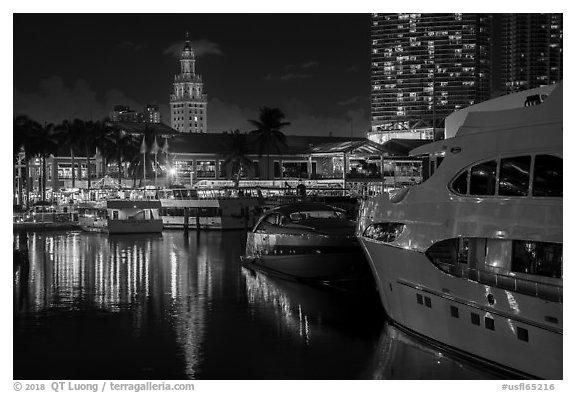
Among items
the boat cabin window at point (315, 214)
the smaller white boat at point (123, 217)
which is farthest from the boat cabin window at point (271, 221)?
the smaller white boat at point (123, 217)

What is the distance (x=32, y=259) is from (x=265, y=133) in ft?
191

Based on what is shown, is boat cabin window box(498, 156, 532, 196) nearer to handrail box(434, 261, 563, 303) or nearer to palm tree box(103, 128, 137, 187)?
handrail box(434, 261, 563, 303)

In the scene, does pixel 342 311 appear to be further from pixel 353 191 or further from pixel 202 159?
pixel 202 159

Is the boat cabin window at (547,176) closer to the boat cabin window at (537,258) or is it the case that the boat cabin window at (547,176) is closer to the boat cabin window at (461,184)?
the boat cabin window at (537,258)

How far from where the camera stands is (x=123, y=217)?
5731 cm

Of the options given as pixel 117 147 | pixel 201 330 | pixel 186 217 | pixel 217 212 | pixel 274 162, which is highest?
pixel 117 147

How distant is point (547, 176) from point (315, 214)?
16.9 meters

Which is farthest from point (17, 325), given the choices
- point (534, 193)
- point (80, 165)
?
point (80, 165)

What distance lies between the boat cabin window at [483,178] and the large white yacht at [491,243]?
0.07 feet

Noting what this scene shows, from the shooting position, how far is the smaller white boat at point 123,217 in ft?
181

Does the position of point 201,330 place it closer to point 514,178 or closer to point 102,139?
point 514,178

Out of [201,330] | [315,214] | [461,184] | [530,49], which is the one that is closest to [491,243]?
[461,184]

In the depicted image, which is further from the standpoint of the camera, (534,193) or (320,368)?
(320,368)

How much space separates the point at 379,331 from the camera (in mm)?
18875
